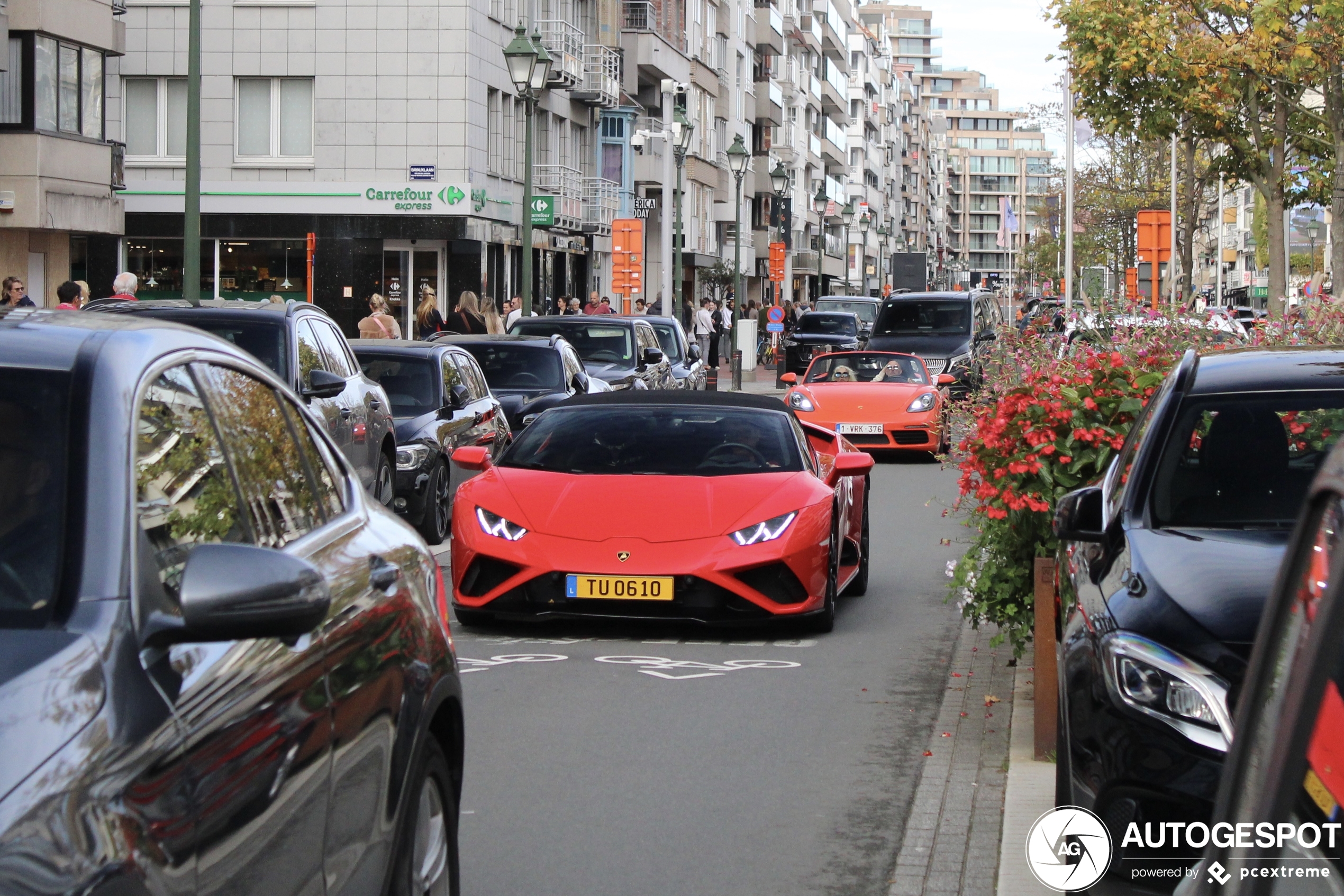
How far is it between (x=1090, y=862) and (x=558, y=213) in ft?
152

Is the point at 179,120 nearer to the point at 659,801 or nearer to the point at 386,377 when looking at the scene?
the point at 386,377

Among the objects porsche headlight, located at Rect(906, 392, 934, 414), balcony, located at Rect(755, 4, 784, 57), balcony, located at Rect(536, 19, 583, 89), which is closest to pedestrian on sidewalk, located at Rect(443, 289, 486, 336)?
porsche headlight, located at Rect(906, 392, 934, 414)

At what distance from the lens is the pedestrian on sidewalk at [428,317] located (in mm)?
26375

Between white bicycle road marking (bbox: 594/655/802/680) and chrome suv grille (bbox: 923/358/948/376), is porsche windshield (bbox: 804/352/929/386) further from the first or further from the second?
white bicycle road marking (bbox: 594/655/802/680)

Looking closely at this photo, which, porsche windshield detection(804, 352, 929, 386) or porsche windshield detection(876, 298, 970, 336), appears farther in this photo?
porsche windshield detection(876, 298, 970, 336)

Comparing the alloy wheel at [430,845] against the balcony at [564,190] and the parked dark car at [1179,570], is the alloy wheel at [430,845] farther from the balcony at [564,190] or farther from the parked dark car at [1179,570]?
the balcony at [564,190]

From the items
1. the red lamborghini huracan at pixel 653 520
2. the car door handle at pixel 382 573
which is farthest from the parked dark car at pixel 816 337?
the car door handle at pixel 382 573

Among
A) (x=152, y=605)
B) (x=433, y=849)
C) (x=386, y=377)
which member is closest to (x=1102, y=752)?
(x=433, y=849)

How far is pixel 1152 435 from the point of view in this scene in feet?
20.7

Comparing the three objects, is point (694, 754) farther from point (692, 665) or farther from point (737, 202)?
point (737, 202)

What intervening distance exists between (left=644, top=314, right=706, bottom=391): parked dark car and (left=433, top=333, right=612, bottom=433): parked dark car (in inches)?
263

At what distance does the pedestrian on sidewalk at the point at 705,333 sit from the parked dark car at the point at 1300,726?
1636 inches

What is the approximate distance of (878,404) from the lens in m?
24.0

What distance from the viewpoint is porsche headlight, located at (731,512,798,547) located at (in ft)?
32.4
